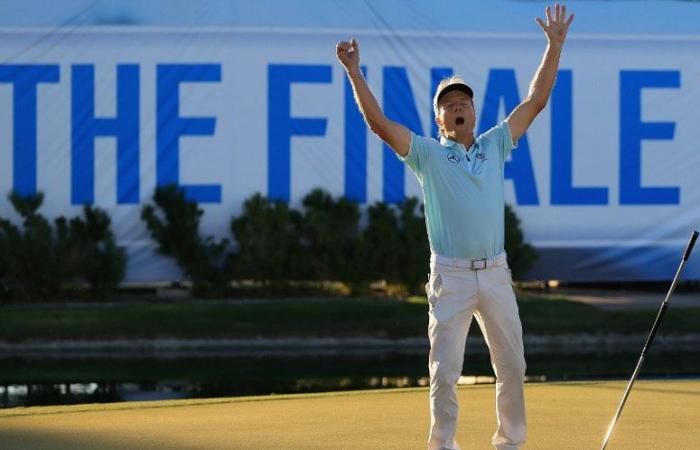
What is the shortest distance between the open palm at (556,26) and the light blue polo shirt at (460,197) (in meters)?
0.66

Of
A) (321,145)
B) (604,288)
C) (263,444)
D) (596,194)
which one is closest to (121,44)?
(321,145)

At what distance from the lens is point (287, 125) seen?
18469mm

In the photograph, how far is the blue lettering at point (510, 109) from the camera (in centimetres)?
1891

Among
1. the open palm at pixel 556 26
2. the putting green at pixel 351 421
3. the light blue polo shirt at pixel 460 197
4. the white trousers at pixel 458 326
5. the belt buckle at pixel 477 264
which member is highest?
the open palm at pixel 556 26

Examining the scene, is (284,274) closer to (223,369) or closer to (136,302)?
(136,302)

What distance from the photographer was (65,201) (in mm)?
18188

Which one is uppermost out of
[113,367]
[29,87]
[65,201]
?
[29,87]

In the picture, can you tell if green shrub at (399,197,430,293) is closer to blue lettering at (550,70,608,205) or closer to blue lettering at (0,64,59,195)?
blue lettering at (550,70,608,205)

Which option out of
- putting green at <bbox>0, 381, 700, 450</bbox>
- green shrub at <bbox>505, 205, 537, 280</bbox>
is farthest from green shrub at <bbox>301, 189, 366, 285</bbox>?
putting green at <bbox>0, 381, 700, 450</bbox>

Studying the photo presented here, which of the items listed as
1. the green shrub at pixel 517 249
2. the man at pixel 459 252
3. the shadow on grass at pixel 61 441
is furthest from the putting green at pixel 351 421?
the green shrub at pixel 517 249

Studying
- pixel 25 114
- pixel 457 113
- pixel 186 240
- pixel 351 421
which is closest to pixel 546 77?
pixel 457 113

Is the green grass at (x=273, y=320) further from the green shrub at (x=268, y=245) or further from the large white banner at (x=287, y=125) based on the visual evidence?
the large white banner at (x=287, y=125)

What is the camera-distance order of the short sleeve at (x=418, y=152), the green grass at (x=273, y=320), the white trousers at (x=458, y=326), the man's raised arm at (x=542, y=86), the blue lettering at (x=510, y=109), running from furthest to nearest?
the blue lettering at (x=510, y=109) → the green grass at (x=273, y=320) → the man's raised arm at (x=542, y=86) → the short sleeve at (x=418, y=152) → the white trousers at (x=458, y=326)

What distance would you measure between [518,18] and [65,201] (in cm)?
589
